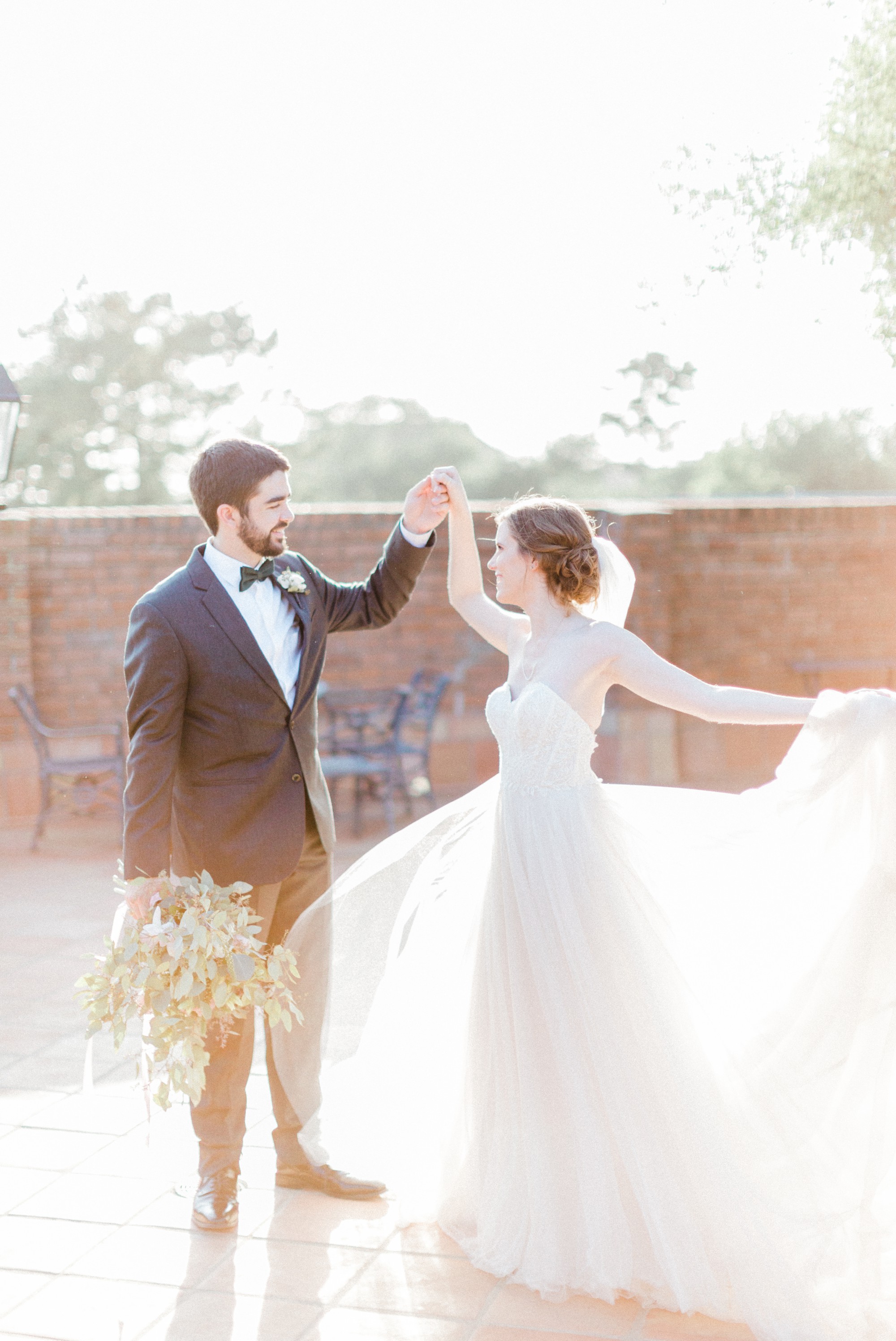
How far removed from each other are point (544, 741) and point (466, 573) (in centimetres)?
63

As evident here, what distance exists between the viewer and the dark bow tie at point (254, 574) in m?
3.40

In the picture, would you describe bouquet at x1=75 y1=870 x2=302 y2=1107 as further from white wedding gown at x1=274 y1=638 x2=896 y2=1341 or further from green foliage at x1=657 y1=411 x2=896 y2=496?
green foliage at x1=657 y1=411 x2=896 y2=496

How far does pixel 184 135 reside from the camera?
24.4 metres

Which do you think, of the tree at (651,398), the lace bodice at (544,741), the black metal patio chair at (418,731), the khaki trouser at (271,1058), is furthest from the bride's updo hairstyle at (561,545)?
the tree at (651,398)

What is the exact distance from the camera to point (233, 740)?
3.34 m

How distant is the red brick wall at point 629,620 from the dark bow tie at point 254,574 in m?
5.97

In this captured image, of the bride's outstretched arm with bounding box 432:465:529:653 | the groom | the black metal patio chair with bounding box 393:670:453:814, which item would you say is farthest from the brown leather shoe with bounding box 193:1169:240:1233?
the black metal patio chair with bounding box 393:670:453:814

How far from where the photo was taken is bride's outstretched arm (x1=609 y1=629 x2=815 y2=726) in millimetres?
2932

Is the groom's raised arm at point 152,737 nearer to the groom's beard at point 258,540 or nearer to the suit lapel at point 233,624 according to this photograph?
the suit lapel at point 233,624

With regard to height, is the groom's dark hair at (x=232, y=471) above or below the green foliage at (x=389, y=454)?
below

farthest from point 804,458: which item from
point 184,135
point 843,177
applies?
point 843,177

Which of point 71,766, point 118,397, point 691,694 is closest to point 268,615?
point 691,694

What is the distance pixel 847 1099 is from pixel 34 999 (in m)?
3.65

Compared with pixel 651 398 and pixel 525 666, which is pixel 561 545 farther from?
pixel 651 398
